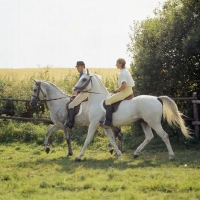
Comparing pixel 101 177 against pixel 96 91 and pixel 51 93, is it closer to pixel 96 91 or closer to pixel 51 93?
pixel 96 91

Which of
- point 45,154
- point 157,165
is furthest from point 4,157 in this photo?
point 157,165

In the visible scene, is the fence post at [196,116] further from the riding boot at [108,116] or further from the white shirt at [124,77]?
the riding boot at [108,116]

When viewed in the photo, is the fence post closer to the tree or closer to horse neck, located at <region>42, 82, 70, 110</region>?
the tree

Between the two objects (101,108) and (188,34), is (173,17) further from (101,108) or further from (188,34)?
(101,108)

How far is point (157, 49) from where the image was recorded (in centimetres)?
1368

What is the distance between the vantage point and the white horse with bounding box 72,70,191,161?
404 inches

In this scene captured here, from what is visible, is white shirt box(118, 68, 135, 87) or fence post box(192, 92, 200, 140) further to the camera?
fence post box(192, 92, 200, 140)

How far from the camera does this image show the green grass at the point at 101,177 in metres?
6.81

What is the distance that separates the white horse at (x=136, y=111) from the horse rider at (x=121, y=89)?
0.19m

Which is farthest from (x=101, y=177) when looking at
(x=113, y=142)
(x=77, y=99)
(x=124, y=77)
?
(x=77, y=99)

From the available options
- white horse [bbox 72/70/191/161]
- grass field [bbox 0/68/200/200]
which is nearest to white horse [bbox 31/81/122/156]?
grass field [bbox 0/68/200/200]

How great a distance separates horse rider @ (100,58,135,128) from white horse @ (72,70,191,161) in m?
0.19

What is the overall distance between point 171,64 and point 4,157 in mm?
6313

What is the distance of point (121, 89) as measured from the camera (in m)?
10.2
